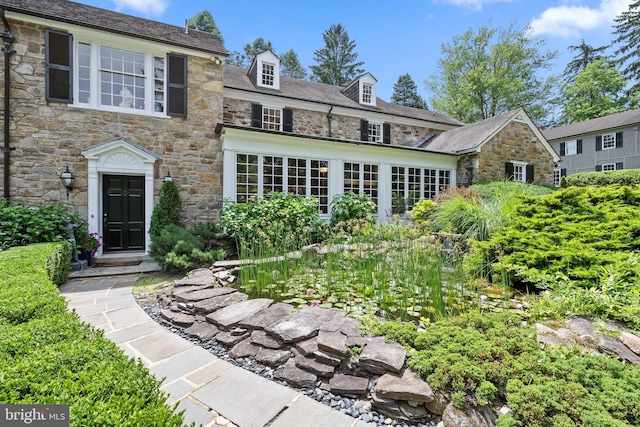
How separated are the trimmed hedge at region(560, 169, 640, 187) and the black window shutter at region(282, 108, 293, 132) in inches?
539

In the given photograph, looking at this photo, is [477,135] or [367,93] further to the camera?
[367,93]

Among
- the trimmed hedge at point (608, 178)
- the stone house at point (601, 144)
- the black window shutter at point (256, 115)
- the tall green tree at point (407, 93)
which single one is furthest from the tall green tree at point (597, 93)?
the black window shutter at point (256, 115)

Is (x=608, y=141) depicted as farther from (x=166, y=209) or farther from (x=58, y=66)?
(x=58, y=66)

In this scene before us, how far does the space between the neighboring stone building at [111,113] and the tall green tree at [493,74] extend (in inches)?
758

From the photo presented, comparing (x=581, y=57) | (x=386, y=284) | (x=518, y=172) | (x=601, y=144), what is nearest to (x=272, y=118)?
(x=386, y=284)

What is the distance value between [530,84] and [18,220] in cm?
2773

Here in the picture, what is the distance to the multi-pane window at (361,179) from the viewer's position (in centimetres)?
881

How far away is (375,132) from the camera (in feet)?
40.8

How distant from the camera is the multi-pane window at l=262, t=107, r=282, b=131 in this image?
10508 millimetres

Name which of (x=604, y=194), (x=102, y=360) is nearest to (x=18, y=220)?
(x=102, y=360)

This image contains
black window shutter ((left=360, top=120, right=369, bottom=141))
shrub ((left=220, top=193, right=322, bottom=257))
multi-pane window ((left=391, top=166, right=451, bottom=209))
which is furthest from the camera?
black window shutter ((left=360, top=120, right=369, bottom=141))

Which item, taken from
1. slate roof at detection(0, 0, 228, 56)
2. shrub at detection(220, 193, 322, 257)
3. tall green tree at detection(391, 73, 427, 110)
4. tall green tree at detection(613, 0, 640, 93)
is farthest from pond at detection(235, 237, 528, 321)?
tall green tree at detection(613, 0, 640, 93)

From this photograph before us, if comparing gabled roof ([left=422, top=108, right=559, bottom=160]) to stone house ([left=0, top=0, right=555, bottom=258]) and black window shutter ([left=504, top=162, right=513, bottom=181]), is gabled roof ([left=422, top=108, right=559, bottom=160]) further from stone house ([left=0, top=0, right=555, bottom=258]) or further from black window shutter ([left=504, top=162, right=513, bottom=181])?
black window shutter ([left=504, top=162, right=513, bottom=181])

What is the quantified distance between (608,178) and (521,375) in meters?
19.4
